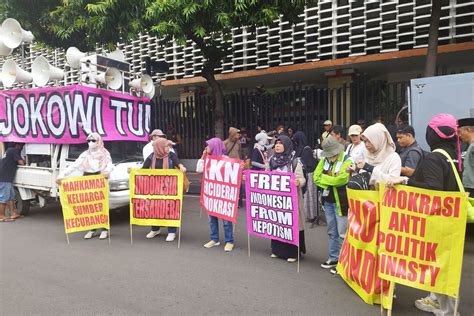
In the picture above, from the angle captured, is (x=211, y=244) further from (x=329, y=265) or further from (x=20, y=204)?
(x=20, y=204)

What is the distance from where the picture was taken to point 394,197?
3.38 m

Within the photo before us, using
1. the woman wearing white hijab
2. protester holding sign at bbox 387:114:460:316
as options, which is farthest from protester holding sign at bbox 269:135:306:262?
protester holding sign at bbox 387:114:460:316

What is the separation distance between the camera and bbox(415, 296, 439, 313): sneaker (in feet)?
11.8

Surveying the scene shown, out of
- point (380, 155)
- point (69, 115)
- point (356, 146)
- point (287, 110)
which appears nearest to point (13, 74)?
point (69, 115)

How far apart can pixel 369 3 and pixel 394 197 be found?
10128 millimetres

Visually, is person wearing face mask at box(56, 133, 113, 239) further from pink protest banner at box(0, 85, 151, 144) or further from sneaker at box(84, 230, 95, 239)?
pink protest banner at box(0, 85, 151, 144)

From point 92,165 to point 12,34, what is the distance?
417 centimetres

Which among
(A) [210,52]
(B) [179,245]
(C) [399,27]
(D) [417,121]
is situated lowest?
(B) [179,245]

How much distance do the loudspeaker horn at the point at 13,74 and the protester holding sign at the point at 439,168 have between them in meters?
7.64

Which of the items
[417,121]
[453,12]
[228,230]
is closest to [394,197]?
[228,230]

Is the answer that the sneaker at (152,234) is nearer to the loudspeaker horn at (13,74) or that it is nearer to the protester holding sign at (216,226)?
the protester holding sign at (216,226)

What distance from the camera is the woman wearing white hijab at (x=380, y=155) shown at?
3723mm

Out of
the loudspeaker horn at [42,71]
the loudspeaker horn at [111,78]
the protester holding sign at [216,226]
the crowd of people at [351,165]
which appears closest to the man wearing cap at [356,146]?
the crowd of people at [351,165]

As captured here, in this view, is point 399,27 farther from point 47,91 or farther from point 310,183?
point 47,91
